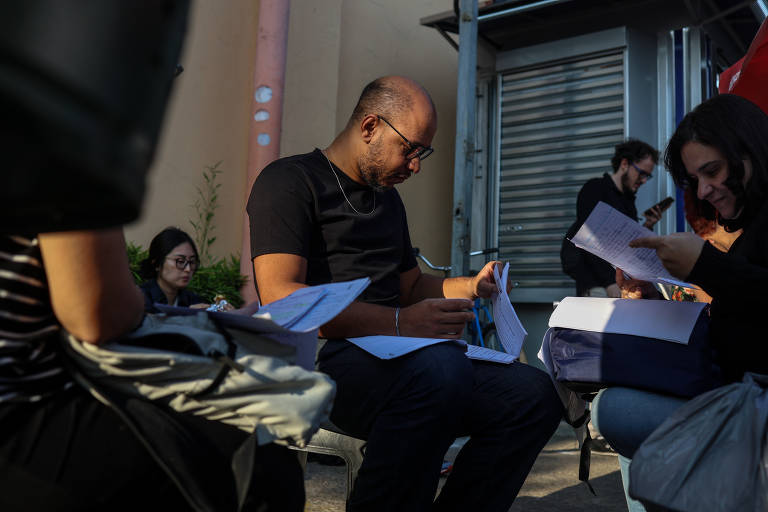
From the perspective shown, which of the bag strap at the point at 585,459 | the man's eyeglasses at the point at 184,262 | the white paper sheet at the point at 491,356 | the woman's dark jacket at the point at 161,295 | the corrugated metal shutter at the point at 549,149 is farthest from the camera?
the corrugated metal shutter at the point at 549,149

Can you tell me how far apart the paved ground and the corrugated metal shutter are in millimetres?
2436

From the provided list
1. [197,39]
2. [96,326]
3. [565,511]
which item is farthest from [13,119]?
[197,39]

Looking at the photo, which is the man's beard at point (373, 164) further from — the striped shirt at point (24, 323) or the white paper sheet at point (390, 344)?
the striped shirt at point (24, 323)

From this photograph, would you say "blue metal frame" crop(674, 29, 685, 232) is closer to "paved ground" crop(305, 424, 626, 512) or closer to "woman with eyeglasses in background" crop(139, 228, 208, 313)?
"paved ground" crop(305, 424, 626, 512)

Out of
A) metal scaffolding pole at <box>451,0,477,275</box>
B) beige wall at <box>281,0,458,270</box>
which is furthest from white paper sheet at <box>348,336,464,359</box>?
beige wall at <box>281,0,458,270</box>

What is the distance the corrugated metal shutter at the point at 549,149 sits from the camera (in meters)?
6.25

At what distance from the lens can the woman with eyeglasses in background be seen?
4.19m

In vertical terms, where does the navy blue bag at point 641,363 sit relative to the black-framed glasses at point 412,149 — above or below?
below

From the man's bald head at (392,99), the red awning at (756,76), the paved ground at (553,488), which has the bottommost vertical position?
the paved ground at (553,488)

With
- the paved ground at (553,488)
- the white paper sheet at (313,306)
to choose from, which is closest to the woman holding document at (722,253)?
the white paper sheet at (313,306)

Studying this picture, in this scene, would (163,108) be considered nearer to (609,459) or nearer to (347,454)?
(347,454)

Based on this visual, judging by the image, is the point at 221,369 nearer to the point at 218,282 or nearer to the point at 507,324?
the point at 507,324

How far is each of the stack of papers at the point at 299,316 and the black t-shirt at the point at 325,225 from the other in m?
0.60

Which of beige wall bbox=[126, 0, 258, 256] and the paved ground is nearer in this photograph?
the paved ground
